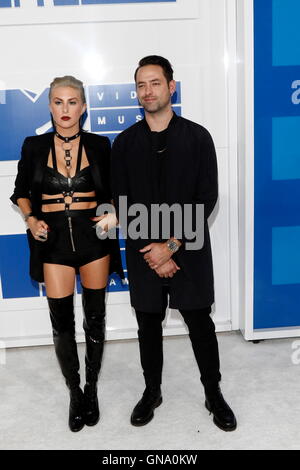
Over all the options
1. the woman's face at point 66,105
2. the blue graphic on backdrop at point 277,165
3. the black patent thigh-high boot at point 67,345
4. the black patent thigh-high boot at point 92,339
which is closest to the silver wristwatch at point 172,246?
the black patent thigh-high boot at point 92,339

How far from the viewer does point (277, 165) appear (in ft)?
9.89

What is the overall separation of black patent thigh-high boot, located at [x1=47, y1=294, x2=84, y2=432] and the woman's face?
75 cm

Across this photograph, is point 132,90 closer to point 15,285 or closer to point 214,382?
point 15,285

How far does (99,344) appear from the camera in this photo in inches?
97.6

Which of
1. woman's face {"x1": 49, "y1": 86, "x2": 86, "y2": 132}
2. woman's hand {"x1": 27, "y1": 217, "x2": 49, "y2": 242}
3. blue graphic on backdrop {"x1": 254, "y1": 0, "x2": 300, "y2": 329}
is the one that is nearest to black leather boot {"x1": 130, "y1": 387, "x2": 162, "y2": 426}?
woman's hand {"x1": 27, "y1": 217, "x2": 49, "y2": 242}

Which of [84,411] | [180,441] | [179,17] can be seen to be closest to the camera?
[180,441]

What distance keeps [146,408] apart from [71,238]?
0.84 metres

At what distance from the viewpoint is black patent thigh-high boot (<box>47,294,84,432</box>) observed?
2375 millimetres

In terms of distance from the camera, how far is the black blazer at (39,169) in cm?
229

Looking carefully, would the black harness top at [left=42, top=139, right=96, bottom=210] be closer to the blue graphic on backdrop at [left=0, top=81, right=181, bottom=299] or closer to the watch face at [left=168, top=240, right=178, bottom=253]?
the watch face at [left=168, top=240, right=178, bottom=253]

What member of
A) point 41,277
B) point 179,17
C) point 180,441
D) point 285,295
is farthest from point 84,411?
point 179,17

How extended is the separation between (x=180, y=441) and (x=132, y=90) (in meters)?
1.83

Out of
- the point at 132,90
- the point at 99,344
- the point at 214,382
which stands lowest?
the point at 214,382

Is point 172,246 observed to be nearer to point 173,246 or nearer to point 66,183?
point 173,246
